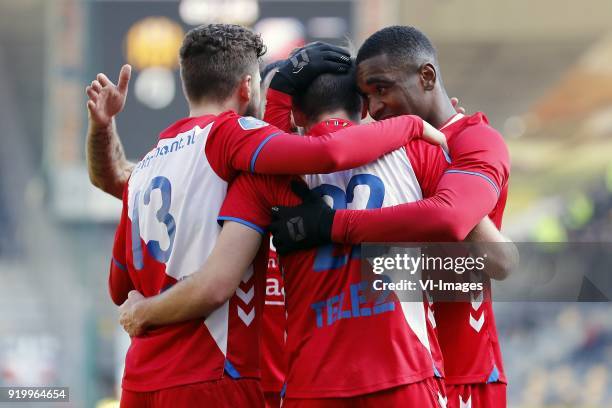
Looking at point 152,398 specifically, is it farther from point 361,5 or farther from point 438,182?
point 361,5

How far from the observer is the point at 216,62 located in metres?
2.62

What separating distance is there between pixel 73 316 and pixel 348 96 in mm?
9349

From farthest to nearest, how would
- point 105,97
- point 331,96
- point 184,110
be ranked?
1. point 184,110
2. point 105,97
3. point 331,96

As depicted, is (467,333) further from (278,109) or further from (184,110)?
(184,110)

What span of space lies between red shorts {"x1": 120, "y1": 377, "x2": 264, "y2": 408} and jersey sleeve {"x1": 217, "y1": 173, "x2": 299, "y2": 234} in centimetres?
39

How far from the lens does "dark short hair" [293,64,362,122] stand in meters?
2.61

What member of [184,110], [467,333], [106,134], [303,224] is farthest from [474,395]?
[184,110]

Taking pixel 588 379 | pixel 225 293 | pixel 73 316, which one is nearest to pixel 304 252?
pixel 225 293

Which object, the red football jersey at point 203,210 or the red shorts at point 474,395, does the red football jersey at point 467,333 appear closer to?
the red shorts at point 474,395

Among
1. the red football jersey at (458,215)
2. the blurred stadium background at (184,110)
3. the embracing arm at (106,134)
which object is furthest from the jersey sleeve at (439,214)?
the blurred stadium background at (184,110)

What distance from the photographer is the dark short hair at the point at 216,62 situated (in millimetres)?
2619

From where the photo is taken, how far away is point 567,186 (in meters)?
14.8

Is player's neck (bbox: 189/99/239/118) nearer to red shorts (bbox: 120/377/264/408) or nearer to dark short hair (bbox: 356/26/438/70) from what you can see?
dark short hair (bbox: 356/26/438/70)

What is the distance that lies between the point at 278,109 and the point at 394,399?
908 mm
